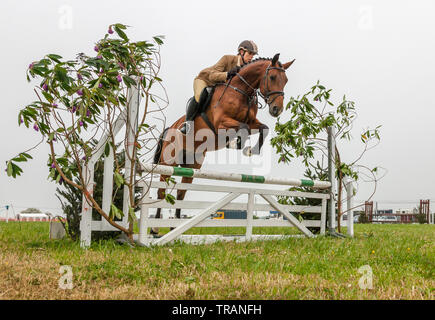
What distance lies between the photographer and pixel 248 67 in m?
4.29

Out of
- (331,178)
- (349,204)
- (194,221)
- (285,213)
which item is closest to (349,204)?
(349,204)

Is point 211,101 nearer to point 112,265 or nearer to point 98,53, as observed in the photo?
point 98,53

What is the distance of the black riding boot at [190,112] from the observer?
4.66 m

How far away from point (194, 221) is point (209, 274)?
1628 mm

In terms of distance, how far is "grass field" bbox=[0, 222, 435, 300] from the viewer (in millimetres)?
1772

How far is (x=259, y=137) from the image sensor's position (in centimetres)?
438

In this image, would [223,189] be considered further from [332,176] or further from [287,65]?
[332,176]

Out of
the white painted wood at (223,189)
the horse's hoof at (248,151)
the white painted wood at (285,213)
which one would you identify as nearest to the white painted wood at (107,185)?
the white painted wood at (223,189)

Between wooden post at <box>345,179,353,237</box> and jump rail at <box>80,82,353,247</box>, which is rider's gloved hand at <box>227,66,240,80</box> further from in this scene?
wooden post at <box>345,179,353,237</box>

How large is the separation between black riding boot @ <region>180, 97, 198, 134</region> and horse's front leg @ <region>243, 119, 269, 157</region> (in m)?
0.73

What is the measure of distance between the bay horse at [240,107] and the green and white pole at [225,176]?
353 mm

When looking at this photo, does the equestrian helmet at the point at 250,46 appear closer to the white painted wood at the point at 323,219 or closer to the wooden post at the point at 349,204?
the white painted wood at the point at 323,219

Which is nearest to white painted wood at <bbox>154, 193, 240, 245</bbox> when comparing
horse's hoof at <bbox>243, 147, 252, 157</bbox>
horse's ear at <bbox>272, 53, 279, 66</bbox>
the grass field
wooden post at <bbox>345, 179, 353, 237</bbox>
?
the grass field
